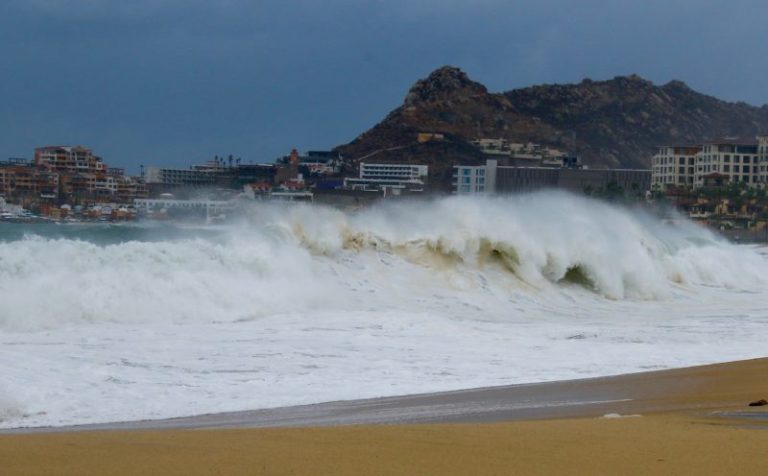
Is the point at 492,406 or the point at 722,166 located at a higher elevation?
the point at 722,166

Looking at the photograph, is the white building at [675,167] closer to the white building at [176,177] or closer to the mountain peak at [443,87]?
the white building at [176,177]

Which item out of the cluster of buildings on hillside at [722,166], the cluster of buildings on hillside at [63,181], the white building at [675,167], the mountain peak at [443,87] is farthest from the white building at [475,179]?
the mountain peak at [443,87]

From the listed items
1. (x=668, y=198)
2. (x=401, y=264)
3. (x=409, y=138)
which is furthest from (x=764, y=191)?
(x=401, y=264)

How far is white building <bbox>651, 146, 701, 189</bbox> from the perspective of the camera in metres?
117

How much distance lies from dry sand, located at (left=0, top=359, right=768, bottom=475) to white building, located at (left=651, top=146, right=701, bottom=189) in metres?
109

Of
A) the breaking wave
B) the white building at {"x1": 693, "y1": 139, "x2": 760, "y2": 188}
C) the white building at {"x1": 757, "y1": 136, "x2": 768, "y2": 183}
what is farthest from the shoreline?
the white building at {"x1": 757, "y1": 136, "x2": 768, "y2": 183}

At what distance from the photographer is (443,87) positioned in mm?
184875

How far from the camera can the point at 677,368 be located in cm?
1515

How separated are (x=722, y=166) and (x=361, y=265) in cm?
9164

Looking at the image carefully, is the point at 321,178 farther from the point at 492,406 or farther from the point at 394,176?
the point at 492,406

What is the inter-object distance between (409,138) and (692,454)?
156843 millimetres

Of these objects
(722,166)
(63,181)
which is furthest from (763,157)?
(63,181)

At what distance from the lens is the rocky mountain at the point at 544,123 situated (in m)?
163

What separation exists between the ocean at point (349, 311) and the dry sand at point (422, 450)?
122 inches
